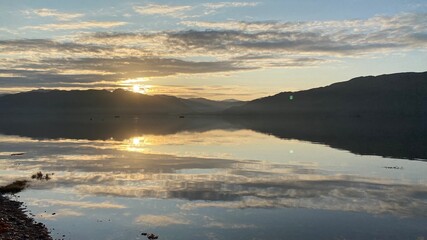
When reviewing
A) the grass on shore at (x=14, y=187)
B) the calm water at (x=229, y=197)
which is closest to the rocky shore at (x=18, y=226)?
the calm water at (x=229, y=197)

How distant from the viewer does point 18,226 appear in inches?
1101

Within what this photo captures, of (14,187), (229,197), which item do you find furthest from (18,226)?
(229,197)

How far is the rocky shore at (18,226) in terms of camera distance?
25594 mm

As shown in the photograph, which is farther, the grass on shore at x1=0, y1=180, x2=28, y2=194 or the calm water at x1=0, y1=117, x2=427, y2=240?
the grass on shore at x1=0, y1=180, x2=28, y2=194

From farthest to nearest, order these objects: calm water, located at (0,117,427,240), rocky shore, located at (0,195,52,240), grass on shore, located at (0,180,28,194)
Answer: grass on shore, located at (0,180,28,194)
calm water, located at (0,117,427,240)
rocky shore, located at (0,195,52,240)

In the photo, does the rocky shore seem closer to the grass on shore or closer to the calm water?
the calm water

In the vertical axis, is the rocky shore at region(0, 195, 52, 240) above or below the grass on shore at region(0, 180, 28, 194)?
above

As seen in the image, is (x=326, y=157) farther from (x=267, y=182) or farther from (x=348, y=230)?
(x=348, y=230)

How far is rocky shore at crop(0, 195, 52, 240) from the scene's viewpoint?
25594 mm

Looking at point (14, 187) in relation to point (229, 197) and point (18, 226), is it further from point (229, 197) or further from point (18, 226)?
point (229, 197)

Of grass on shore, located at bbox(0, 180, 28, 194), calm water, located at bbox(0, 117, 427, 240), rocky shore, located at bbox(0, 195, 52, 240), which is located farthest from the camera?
grass on shore, located at bbox(0, 180, 28, 194)

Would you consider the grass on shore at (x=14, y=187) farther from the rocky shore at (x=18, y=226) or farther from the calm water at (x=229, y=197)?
the rocky shore at (x=18, y=226)

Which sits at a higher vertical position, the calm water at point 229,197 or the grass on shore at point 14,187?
the calm water at point 229,197

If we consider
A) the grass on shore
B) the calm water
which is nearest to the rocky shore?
the calm water
